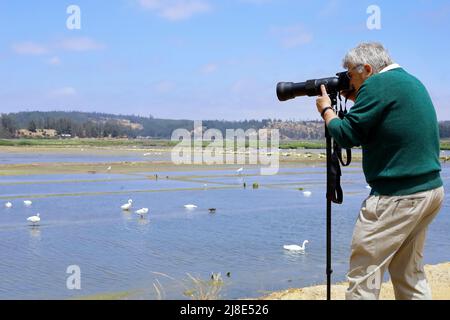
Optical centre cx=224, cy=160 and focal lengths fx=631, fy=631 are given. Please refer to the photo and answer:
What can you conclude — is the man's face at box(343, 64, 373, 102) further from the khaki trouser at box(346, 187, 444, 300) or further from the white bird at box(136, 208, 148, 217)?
the white bird at box(136, 208, 148, 217)

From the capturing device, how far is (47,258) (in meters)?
10.2

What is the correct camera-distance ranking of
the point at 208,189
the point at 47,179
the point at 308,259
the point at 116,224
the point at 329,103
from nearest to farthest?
the point at 329,103 < the point at 308,259 < the point at 116,224 < the point at 208,189 < the point at 47,179

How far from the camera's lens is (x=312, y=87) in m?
3.76

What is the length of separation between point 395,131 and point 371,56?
456mm

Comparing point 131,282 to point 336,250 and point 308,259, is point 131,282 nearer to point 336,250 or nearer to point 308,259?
point 308,259

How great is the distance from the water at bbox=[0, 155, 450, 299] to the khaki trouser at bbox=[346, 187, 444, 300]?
14.7 feet

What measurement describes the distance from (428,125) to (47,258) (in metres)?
8.18

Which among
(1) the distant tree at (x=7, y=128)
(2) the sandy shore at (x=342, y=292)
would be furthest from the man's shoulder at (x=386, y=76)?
(1) the distant tree at (x=7, y=128)

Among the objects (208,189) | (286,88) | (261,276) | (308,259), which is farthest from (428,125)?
(208,189)

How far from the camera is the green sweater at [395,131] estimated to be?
3.22 meters

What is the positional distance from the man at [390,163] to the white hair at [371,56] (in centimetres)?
7

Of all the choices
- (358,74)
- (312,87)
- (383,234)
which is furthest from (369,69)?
(383,234)

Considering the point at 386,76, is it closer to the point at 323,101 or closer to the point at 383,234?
the point at 323,101

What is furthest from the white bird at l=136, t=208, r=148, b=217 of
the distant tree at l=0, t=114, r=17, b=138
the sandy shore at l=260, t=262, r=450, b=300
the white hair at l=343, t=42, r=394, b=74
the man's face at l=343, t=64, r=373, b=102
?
the distant tree at l=0, t=114, r=17, b=138
